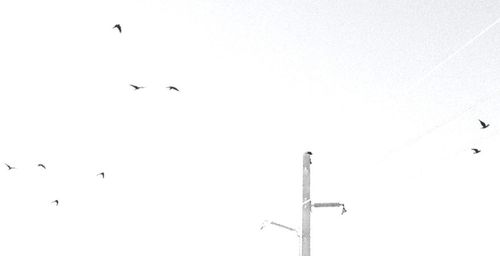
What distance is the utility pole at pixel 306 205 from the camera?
473 inches

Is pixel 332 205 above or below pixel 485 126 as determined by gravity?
below

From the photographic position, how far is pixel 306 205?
1253 cm

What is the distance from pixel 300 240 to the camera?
12.3 m

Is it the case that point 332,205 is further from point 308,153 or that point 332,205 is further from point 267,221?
point 267,221

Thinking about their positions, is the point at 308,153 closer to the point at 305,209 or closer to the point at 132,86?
the point at 305,209

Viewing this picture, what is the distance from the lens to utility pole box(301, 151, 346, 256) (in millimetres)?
12004

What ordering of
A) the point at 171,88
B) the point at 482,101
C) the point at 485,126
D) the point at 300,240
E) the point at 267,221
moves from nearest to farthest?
the point at 482,101
the point at 485,126
the point at 171,88
the point at 300,240
the point at 267,221

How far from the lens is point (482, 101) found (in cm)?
872

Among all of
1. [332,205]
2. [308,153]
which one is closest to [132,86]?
[308,153]

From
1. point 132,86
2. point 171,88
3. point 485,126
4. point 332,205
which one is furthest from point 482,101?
point 132,86

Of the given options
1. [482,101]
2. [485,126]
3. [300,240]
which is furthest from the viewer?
[300,240]

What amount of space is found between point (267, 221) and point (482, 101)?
7.40 metres

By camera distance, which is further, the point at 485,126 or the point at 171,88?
the point at 171,88

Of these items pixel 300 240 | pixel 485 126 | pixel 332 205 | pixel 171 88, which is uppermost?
pixel 171 88
